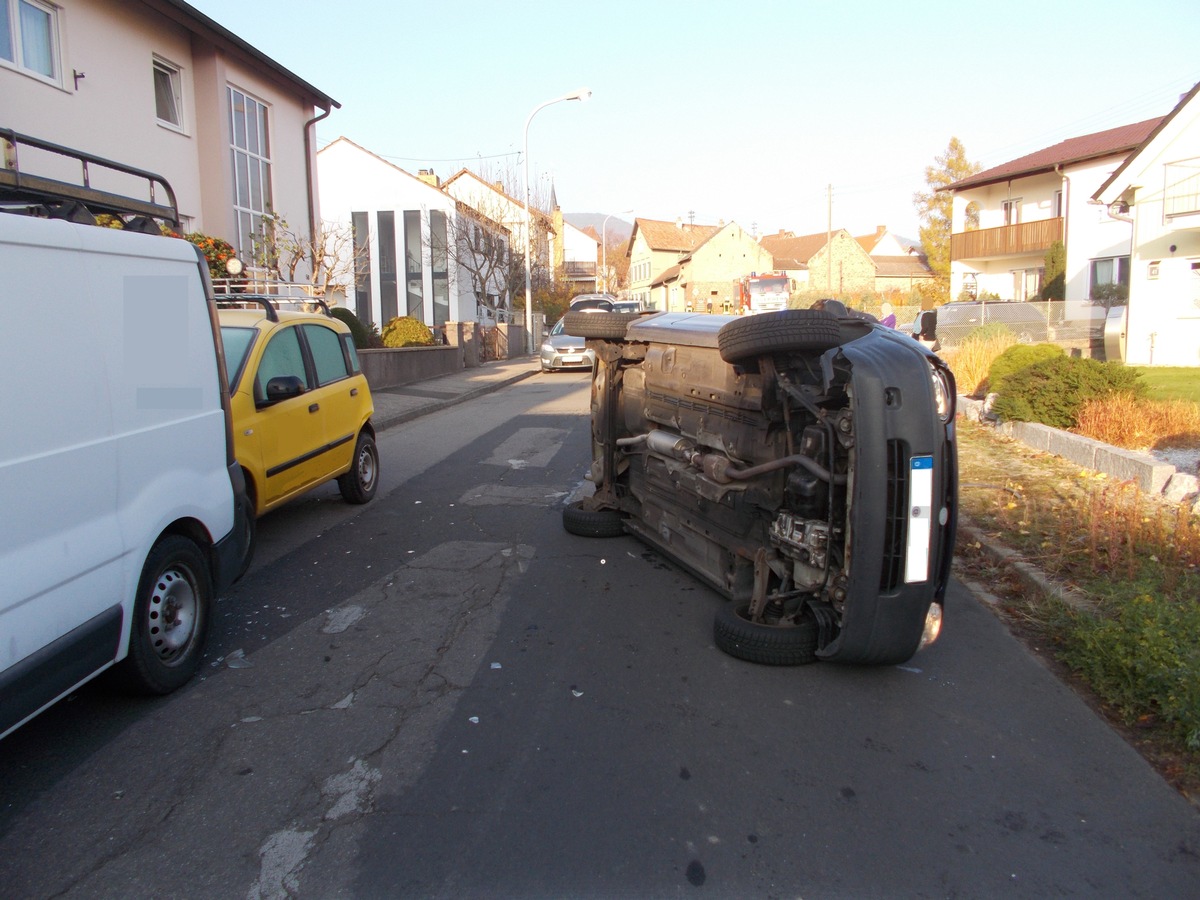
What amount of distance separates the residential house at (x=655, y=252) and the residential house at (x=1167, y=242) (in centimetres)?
6658

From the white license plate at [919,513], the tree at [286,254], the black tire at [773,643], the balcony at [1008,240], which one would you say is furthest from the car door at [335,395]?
the balcony at [1008,240]

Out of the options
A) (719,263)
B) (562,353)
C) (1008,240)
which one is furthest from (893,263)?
(562,353)

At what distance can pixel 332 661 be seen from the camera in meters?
4.59

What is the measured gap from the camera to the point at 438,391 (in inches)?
742

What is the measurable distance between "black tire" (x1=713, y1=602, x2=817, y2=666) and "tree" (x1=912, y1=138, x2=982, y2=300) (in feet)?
168

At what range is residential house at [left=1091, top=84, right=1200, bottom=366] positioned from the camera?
18.7 meters

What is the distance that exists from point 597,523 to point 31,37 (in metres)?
11.2

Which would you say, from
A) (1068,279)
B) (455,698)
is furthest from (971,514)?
(1068,279)

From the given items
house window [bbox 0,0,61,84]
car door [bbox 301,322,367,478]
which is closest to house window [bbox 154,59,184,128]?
house window [bbox 0,0,61,84]

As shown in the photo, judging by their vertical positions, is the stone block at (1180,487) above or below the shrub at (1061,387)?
below

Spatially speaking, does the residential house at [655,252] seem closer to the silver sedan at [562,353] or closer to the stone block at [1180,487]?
the silver sedan at [562,353]

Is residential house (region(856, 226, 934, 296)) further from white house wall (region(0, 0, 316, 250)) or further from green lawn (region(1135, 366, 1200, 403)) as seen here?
white house wall (region(0, 0, 316, 250))

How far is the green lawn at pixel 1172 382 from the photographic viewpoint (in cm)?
1173

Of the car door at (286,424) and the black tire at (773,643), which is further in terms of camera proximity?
the car door at (286,424)
